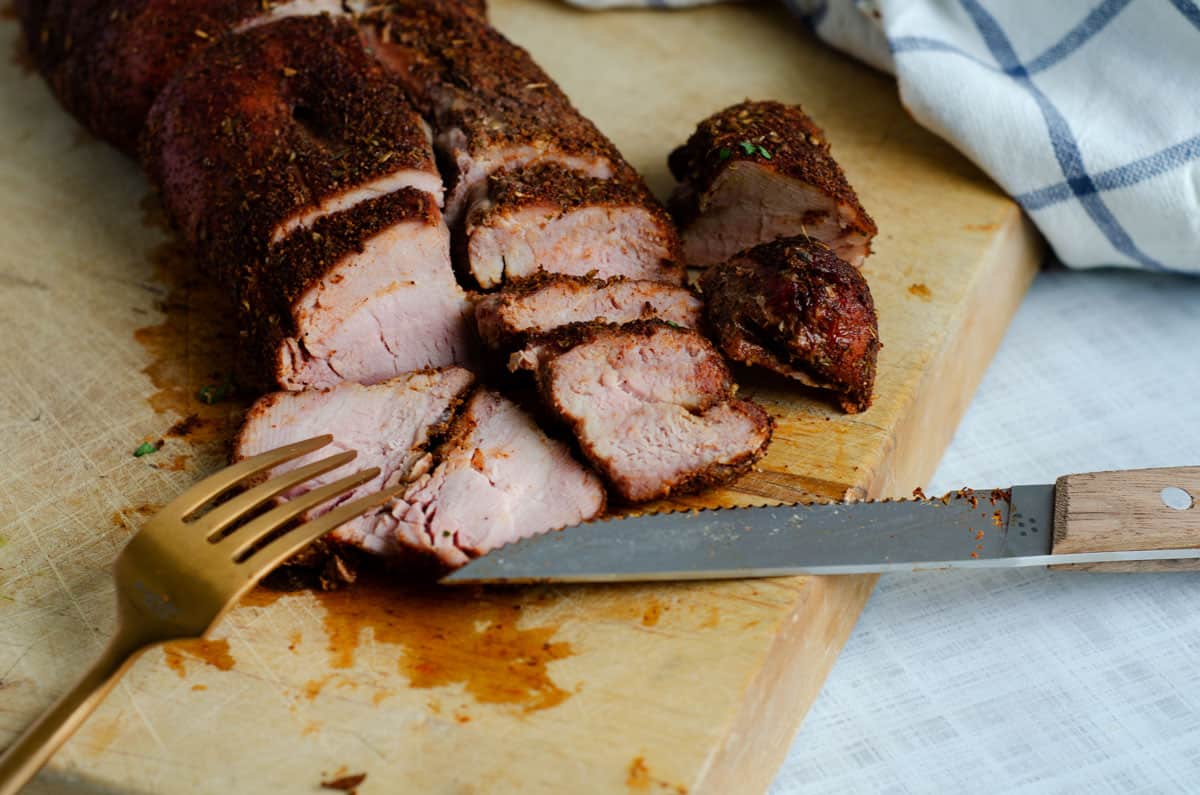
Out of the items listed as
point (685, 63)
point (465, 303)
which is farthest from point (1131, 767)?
point (685, 63)

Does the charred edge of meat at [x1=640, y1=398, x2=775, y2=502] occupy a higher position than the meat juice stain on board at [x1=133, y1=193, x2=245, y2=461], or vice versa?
the meat juice stain on board at [x1=133, y1=193, x2=245, y2=461]

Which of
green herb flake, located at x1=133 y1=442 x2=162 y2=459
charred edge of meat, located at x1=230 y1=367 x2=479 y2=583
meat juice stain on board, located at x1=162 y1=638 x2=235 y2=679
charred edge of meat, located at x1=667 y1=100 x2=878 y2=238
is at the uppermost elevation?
charred edge of meat, located at x1=667 y1=100 x2=878 y2=238

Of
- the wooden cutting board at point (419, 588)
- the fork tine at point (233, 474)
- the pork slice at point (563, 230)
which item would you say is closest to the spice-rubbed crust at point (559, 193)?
the pork slice at point (563, 230)

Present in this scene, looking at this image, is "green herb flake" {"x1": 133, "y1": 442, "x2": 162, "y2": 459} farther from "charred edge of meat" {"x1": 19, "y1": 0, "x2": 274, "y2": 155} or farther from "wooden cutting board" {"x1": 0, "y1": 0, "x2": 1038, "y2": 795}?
"charred edge of meat" {"x1": 19, "y1": 0, "x2": 274, "y2": 155}

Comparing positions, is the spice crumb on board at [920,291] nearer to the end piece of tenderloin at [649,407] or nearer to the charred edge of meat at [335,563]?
the end piece of tenderloin at [649,407]

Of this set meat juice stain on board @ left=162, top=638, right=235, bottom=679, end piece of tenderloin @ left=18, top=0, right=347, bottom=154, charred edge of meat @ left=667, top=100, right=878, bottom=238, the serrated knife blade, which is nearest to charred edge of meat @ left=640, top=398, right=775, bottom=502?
the serrated knife blade

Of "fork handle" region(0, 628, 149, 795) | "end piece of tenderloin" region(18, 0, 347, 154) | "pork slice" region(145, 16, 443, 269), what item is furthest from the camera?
"end piece of tenderloin" region(18, 0, 347, 154)

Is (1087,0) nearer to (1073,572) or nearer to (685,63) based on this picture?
(685,63)
